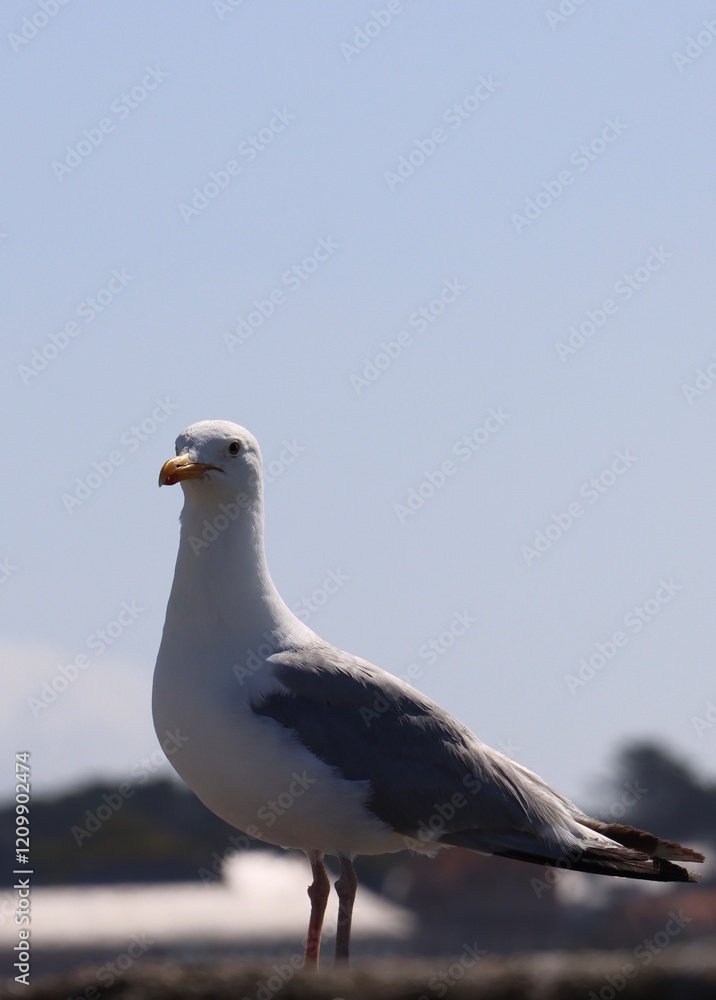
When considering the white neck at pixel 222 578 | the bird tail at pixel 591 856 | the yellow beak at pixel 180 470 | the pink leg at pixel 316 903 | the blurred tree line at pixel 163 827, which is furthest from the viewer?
the blurred tree line at pixel 163 827

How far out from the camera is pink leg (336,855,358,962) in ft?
28.1

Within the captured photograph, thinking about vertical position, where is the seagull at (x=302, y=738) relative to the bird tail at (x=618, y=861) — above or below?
below

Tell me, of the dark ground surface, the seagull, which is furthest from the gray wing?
the dark ground surface

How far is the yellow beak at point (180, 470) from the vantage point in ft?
29.1

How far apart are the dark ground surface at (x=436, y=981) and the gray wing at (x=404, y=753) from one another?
3.19 meters

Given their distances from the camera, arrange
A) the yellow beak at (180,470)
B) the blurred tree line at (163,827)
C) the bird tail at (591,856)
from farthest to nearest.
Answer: the blurred tree line at (163,827) → the bird tail at (591,856) → the yellow beak at (180,470)

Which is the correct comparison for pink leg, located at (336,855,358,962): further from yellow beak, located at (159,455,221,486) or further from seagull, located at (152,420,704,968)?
yellow beak, located at (159,455,221,486)

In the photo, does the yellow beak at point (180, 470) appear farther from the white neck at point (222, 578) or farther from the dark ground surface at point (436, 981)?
the dark ground surface at point (436, 981)

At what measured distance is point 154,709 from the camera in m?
9.09

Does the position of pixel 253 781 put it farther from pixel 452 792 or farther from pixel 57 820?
pixel 57 820

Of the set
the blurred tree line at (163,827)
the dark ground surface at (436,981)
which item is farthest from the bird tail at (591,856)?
the blurred tree line at (163,827)

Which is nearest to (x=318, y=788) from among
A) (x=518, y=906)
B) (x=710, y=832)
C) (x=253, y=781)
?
(x=253, y=781)

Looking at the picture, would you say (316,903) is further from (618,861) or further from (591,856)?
(618,861)

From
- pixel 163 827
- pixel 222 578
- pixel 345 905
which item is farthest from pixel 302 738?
pixel 163 827
